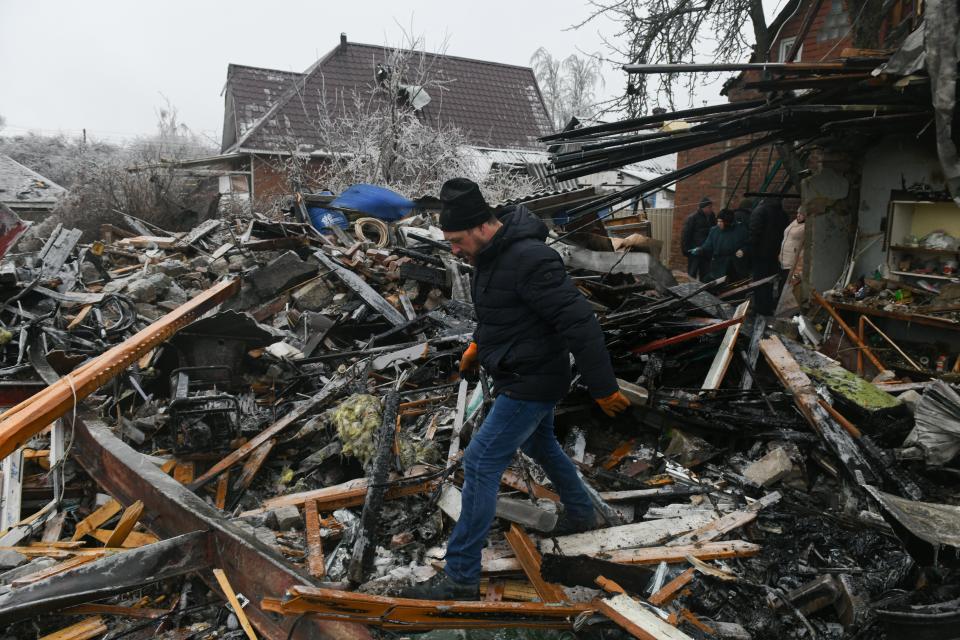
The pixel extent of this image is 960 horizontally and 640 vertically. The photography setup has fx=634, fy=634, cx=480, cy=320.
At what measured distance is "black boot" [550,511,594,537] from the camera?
12.4 feet

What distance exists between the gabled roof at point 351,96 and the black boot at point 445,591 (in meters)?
17.4

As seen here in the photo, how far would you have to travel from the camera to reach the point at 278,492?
15.3 ft

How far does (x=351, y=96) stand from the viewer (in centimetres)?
2073

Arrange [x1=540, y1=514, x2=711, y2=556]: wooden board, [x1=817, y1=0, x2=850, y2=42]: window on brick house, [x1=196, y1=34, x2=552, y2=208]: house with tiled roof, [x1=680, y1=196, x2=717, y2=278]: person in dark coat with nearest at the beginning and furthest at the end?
[x1=540, y1=514, x2=711, y2=556]: wooden board
[x1=680, y1=196, x2=717, y2=278]: person in dark coat
[x1=817, y1=0, x2=850, y2=42]: window on brick house
[x1=196, y1=34, x2=552, y2=208]: house with tiled roof

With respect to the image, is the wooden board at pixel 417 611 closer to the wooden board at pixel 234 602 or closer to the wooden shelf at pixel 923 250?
the wooden board at pixel 234 602

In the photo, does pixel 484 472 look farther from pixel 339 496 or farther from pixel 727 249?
pixel 727 249

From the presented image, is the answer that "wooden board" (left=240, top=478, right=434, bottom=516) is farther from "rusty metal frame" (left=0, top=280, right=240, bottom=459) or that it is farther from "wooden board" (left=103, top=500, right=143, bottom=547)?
"rusty metal frame" (left=0, top=280, right=240, bottom=459)

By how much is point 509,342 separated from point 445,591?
127 cm

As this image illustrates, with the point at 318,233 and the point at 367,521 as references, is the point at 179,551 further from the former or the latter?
the point at 318,233

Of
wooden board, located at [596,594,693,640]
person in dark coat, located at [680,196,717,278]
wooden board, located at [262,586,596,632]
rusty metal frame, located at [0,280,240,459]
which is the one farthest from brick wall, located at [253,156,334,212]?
wooden board, located at [596,594,693,640]

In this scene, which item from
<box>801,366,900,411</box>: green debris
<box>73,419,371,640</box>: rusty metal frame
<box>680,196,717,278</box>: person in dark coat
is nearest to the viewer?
<box>73,419,371,640</box>: rusty metal frame

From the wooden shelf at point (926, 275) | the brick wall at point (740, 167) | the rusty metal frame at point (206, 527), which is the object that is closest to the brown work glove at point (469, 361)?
the rusty metal frame at point (206, 527)

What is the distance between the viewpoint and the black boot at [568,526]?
12.4ft

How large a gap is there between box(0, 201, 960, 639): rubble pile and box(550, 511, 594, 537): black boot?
7cm
